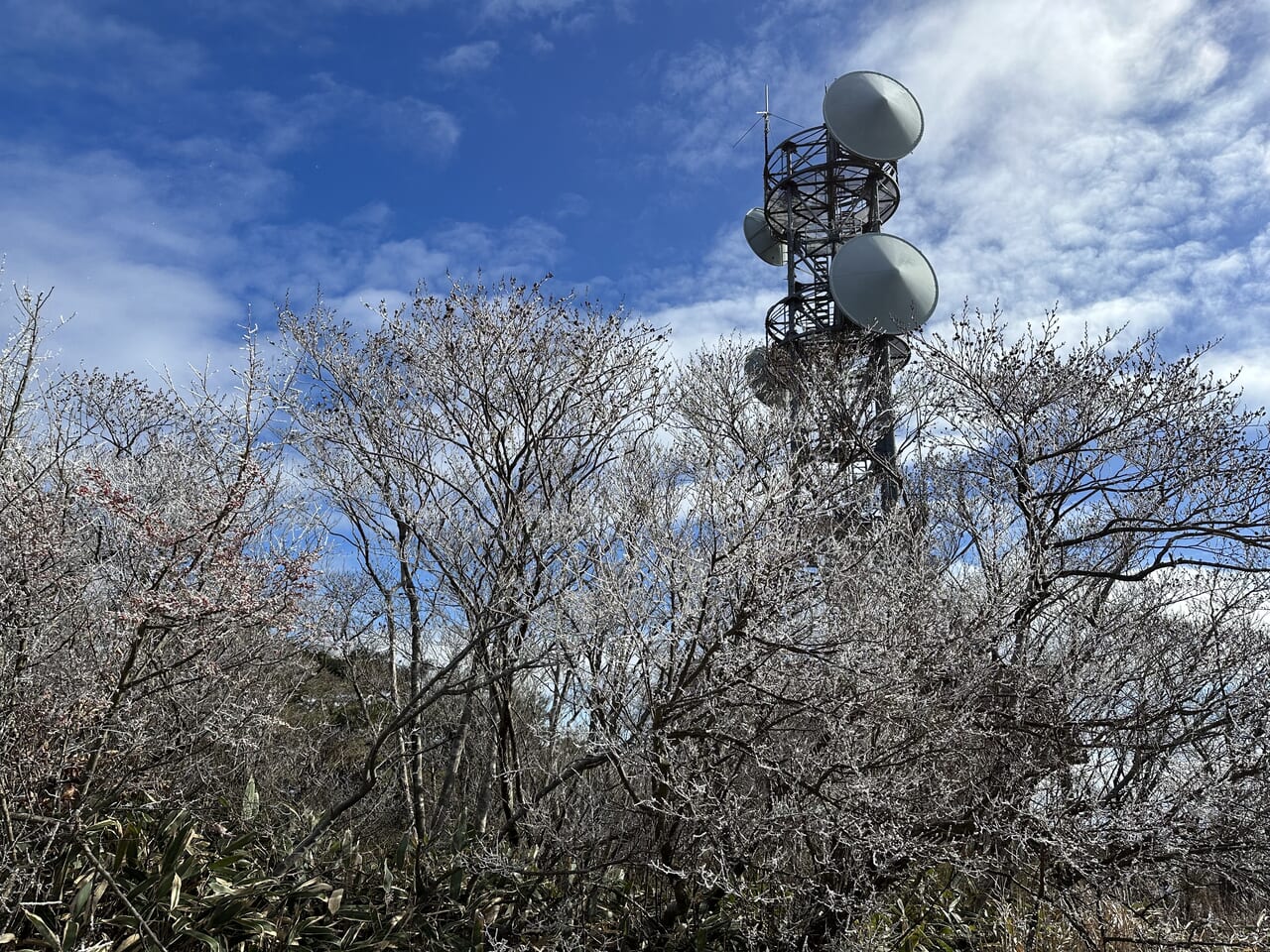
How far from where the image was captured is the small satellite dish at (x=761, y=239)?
16219 mm

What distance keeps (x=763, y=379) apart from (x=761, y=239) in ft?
16.6

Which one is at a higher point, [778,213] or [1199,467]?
[778,213]

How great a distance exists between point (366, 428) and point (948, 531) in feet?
16.1

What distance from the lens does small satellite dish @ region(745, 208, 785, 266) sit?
1622cm

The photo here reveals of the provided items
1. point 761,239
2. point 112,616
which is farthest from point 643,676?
point 761,239

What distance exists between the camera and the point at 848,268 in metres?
11.1

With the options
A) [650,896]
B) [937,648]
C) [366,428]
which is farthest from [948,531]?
[366,428]

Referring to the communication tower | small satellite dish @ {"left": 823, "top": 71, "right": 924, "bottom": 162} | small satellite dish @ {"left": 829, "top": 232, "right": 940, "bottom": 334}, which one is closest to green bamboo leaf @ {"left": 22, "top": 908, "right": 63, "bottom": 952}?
the communication tower

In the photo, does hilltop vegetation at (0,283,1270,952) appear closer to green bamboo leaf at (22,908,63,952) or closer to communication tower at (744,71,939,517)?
green bamboo leaf at (22,908,63,952)

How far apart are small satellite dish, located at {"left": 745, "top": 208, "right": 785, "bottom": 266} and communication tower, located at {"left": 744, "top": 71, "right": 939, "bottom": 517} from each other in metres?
0.02

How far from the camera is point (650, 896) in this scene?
19.4 feet

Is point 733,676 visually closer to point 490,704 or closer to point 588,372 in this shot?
point 490,704

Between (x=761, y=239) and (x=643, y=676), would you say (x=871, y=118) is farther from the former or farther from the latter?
(x=643, y=676)

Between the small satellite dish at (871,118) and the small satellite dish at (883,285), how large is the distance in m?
2.54
